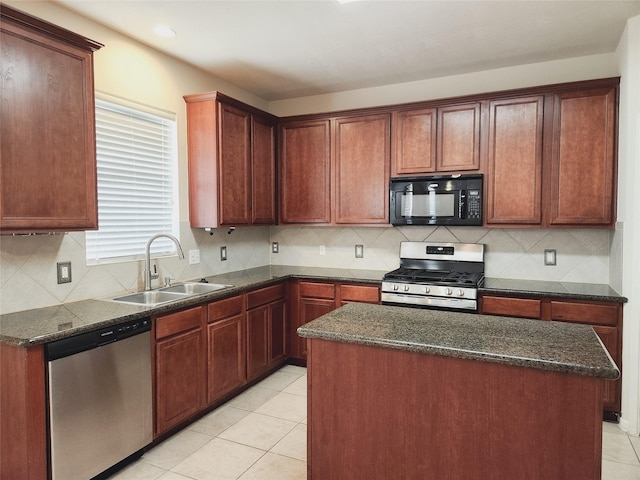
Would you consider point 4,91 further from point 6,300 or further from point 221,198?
point 221,198

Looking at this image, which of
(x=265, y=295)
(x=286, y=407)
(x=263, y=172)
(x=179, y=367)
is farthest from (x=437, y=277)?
(x=179, y=367)

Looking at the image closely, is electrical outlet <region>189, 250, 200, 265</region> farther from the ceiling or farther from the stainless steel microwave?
the stainless steel microwave

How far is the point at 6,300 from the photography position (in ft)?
7.49

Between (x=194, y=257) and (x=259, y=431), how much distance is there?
1.56m

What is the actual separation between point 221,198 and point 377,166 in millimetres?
1482

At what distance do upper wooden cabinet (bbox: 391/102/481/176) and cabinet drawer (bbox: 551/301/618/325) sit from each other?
1.28 metres

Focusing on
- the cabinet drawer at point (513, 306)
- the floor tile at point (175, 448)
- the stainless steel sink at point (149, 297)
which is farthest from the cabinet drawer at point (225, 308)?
the cabinet drawer at point (513, 306)

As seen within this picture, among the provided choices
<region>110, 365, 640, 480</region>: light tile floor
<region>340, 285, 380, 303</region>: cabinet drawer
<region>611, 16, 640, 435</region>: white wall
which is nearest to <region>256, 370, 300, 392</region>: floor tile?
<region>110, 365, 640, 480</region>: light tile floor

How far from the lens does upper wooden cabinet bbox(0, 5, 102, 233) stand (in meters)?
1.99

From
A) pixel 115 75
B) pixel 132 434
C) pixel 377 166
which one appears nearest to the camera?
pixel 132 434

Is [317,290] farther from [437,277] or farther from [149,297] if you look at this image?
[149,297]

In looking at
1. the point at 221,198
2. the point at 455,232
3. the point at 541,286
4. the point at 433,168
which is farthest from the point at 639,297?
the point at 221,198

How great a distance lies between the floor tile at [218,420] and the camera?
2855mm

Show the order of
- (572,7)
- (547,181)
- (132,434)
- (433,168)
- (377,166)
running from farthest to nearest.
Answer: (377,166), (433,168), (547,181), (572,7), (132,434)
